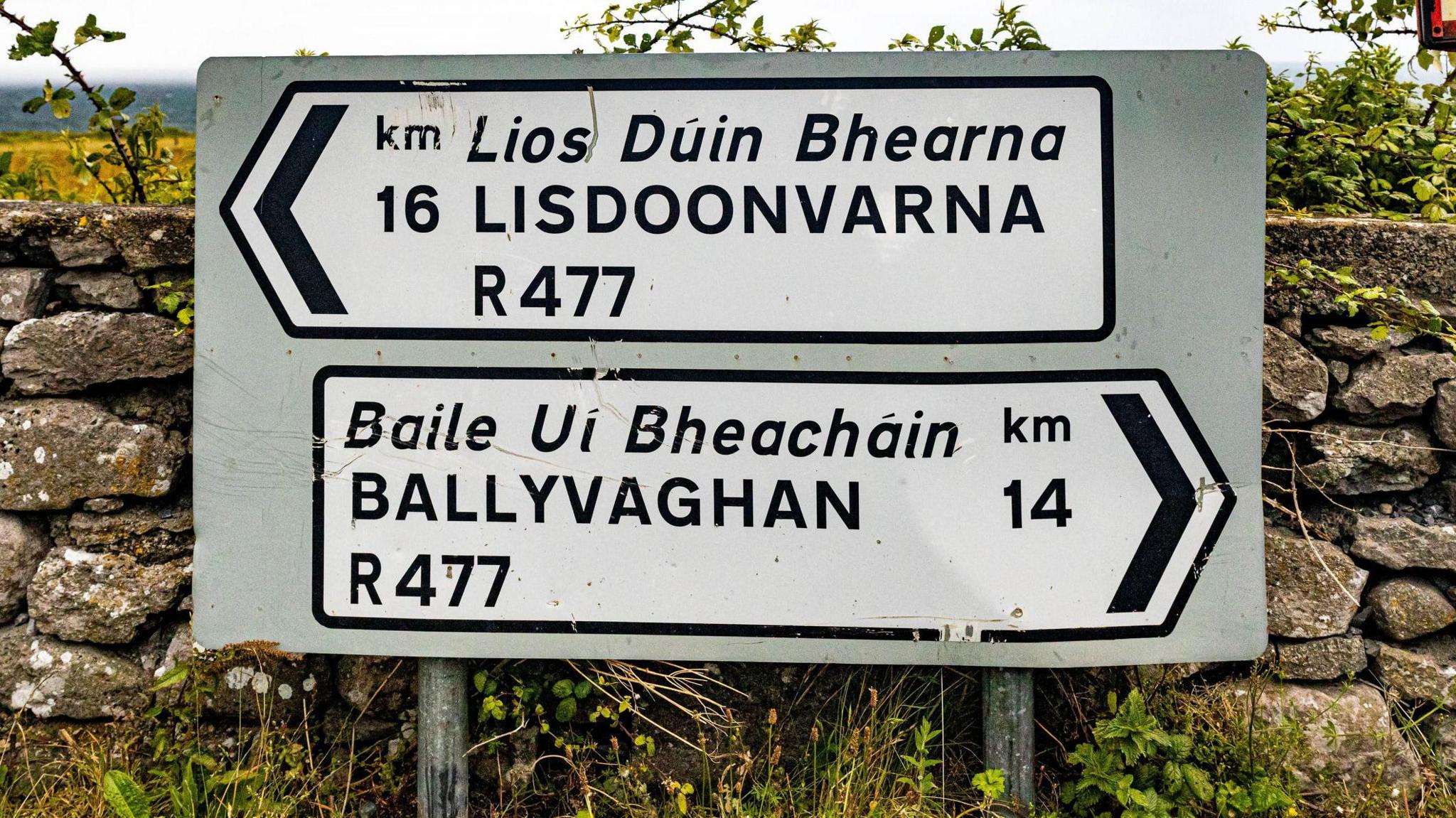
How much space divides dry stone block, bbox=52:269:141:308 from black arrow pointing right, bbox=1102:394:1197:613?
2.32 metres

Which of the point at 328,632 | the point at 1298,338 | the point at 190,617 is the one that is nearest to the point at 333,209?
the point at 328,632

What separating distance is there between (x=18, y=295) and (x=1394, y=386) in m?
3.36

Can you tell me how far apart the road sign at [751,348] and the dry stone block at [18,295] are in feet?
1.84

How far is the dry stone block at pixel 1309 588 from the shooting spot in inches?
75.9

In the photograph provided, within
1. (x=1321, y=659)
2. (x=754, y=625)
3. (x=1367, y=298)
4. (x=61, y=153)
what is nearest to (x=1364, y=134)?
(x=1367, y=298)

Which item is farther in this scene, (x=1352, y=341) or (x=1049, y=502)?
(x=1352, y=341)

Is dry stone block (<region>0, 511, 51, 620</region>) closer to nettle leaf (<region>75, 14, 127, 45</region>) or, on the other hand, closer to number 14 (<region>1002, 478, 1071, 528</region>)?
nettle leaf (<region>75, 14, 127, 45</region>)

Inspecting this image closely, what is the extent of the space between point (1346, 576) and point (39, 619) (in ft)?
10.5

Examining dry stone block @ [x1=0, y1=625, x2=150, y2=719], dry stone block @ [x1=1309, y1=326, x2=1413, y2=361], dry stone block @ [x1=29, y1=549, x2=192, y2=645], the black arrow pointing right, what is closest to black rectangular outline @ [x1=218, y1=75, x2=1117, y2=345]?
the black arrow pointing right

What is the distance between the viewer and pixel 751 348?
171cm

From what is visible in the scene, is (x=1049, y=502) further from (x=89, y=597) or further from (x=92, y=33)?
(x=92, y=33)

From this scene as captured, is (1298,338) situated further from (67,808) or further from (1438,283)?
(67,808)

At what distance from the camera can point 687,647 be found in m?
1.73

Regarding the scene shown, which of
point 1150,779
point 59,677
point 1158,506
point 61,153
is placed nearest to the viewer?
point 1158,506
